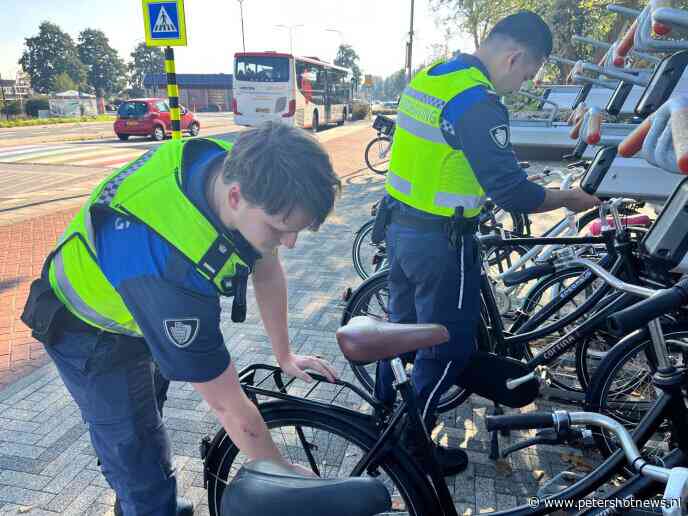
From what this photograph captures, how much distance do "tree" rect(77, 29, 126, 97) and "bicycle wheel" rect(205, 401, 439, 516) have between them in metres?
92.3

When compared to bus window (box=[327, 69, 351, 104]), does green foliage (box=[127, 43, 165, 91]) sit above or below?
above

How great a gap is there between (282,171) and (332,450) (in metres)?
1.22

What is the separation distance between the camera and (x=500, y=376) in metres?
2.44

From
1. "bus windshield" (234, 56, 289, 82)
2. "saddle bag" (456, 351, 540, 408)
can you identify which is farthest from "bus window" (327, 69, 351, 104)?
"saddle bag" (456, 351, 540, 408)

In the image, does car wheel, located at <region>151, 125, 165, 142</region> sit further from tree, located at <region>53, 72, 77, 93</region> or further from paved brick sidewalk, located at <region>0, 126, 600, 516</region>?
tree, located at <region>53, 72, 77, 93</region>

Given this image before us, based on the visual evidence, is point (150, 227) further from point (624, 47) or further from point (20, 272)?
point (20, 272)

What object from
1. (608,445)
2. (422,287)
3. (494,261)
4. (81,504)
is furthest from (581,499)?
(494,261)

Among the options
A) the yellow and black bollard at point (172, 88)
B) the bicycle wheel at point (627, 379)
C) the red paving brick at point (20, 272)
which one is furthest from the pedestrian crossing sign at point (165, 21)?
the bicycle wheel at point (627, 379)

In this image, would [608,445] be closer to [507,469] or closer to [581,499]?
[507,469]

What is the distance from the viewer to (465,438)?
2814 millimetres

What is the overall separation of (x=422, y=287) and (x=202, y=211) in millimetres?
1308

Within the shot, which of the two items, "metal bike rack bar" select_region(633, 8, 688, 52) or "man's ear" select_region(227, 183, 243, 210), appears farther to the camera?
"metal bike rack bar" select_region(633, 8, 688, 52)

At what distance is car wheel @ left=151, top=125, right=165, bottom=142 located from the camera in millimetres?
18125

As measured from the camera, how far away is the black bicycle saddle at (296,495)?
1079 mm
